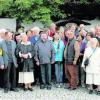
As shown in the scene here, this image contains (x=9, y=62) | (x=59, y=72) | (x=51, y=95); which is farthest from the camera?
(x=59, y=72)

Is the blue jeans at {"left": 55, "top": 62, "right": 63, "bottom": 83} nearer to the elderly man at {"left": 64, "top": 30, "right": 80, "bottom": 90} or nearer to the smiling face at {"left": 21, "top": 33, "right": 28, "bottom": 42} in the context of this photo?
the elderly man at {"left": 64, "top": 30, "right": 80, "bottom": 90}

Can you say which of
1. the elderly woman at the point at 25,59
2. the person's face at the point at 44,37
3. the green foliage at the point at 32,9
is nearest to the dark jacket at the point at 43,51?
the person's face at the point at 44,37

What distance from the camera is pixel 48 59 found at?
12.3 meters

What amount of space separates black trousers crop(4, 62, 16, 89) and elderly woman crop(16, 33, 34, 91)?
0.68ft

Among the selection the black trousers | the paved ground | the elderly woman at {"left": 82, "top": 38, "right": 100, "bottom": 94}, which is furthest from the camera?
the black trousers

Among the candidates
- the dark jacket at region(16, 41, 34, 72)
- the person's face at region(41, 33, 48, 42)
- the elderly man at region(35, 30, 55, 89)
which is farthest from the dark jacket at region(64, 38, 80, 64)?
the dark jacket at region(16, 41, 34, 72)

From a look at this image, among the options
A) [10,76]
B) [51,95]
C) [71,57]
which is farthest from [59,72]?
[10,76]

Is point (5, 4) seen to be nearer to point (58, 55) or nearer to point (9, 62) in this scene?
point (58, 55)

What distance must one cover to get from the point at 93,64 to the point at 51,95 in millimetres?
1500

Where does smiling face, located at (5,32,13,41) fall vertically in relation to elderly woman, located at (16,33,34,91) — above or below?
above

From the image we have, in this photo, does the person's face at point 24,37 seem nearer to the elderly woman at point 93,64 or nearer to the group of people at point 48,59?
the group of people at point 48,59

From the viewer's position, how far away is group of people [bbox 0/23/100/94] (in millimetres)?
11883

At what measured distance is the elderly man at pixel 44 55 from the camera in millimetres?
12234

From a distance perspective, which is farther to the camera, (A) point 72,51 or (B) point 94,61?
(A) point 72,51
